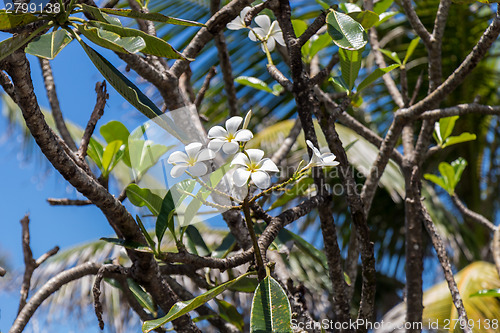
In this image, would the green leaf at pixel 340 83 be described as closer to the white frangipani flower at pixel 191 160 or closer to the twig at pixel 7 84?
the white frangipani flower at pixel 191 160

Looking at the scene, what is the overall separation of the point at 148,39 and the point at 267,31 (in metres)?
0.38

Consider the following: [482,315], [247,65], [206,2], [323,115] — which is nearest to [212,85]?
[247,65]

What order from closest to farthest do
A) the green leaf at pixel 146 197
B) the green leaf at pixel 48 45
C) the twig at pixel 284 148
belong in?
the green leaf at pixel 48 45, the green leaf at pixel 146 197, the twig at pixel 284 148

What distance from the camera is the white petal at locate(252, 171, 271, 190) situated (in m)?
0.53

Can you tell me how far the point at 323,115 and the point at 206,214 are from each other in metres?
0.26

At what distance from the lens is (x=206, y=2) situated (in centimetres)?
288

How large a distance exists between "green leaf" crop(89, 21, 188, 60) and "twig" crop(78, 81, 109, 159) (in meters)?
0.27

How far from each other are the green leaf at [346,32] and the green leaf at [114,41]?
0.88 ft

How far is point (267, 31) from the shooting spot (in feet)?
2.86

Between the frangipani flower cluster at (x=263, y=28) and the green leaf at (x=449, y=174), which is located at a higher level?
the frangipani flower cluster at (x=263, y=28)

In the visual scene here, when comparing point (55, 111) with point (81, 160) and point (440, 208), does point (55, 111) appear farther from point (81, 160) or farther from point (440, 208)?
point (440, 208)

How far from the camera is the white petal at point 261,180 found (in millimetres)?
529

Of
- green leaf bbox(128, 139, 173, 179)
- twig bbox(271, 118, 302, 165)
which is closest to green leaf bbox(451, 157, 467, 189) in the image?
twig bbox(271, 118, 302, 165)

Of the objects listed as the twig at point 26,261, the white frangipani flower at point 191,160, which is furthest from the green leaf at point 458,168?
the twig at point 26,261
